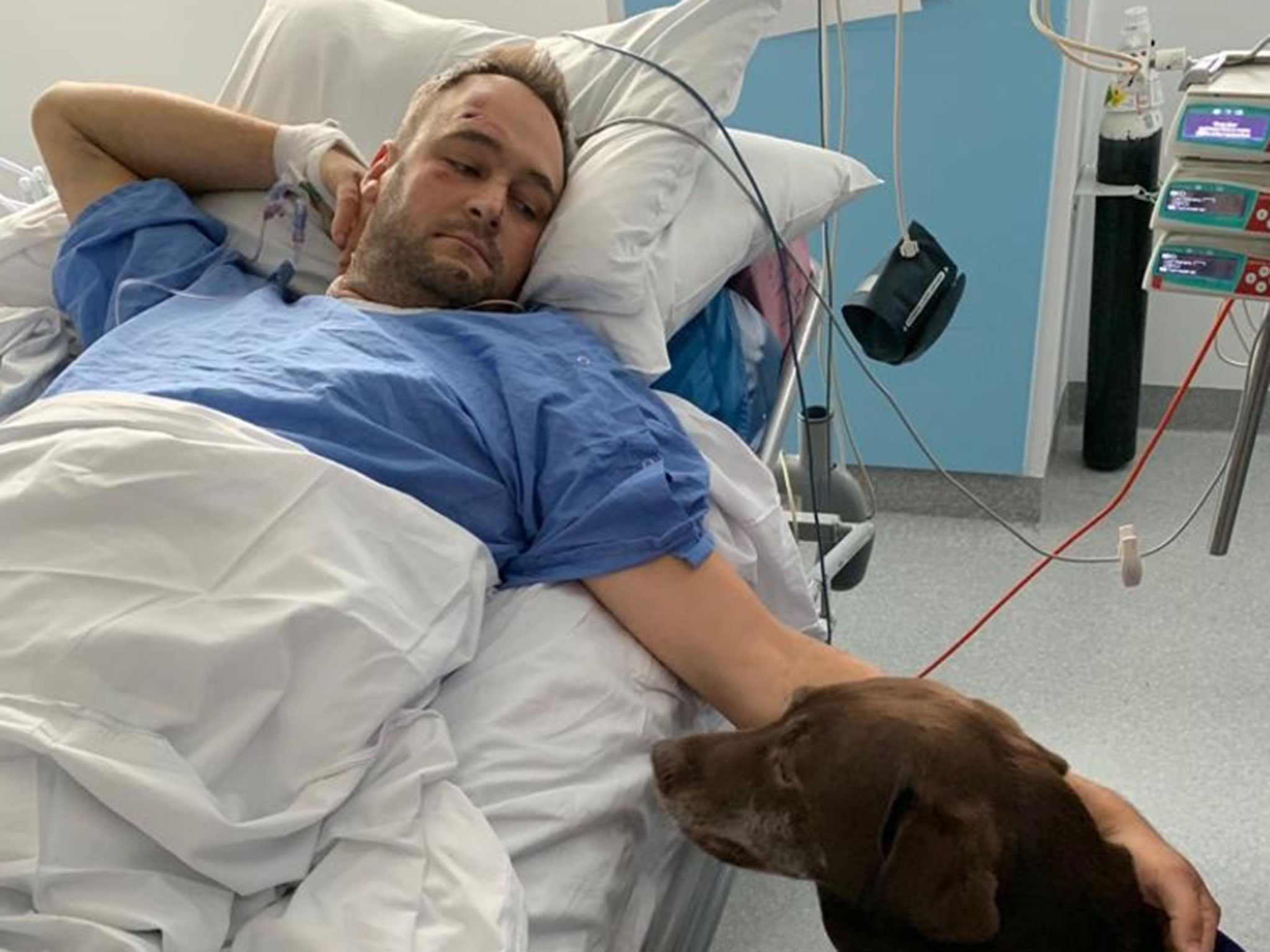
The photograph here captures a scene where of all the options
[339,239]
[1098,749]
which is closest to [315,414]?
[339,239]

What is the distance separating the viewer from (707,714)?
1327mm

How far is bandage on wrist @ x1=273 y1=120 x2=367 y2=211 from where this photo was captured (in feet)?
5.43

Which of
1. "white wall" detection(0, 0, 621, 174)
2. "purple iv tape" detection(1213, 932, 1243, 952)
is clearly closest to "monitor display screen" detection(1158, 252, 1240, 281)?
"purple iv tape" detection(1213, 932, 1243, 952)

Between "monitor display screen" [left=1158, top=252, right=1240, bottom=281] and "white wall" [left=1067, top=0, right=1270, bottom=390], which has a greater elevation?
"monitor display screen" [left=1158, top=252, right=1240, bottom=281]

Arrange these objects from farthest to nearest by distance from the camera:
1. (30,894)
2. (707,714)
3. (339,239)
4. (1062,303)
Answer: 1. (1062,303)
2. (339,239)
3. (707,714)
4. (30,894)

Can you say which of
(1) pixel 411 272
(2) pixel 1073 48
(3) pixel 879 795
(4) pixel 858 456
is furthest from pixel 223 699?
(4) pixel 858 456

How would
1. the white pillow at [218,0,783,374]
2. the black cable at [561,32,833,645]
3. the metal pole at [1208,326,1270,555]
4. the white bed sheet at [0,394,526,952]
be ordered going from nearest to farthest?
the white bed sheet at [0,394,526,952]
the metal pole at [1208,326,1270,555]
the white pillow at [218,0,783,374]
the black cable at [561,32,833,645]

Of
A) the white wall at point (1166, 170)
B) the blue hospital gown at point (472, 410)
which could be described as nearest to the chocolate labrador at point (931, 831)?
the blue hospital gown at point (472, 410)

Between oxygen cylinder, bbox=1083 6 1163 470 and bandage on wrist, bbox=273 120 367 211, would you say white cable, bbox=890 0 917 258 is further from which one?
bandage on wrist, bbox=273 120 367 211

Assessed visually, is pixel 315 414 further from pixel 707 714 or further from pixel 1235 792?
pixel 1235 792

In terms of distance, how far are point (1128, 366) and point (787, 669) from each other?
1.66 metres

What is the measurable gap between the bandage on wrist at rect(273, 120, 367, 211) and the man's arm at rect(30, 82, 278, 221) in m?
0.03

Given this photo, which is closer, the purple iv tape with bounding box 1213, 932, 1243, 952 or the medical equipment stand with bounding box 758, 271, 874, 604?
the purple iv tape with bounding box 1213, 932, 1243, 952

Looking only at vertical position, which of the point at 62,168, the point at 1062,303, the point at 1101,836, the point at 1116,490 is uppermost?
the point at 62,168
